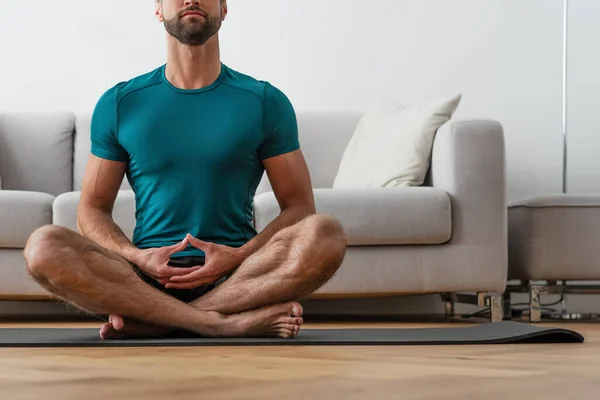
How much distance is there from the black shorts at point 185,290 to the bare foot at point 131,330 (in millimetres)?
85

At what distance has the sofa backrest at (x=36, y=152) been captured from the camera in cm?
404

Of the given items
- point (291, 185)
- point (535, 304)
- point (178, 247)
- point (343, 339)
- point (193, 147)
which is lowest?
point (535, 304)

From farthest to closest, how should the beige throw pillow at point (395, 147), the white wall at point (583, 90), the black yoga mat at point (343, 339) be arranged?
the white wall at point (583, 90)
the beige throw pillow at point (395, 147)
the black yoga mat at point (343, 339)

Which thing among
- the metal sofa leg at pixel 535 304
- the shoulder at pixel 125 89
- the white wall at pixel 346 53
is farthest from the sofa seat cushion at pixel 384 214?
the white wall at pixel 346 53

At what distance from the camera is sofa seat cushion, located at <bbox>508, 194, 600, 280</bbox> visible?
343 centimetres

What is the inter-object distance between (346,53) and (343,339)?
2402mm

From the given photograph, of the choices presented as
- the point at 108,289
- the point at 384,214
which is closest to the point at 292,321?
the point at 108,289

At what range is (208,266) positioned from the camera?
2127 mm

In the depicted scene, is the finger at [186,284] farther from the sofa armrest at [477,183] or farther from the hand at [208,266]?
the sofa armrest at [477,183]

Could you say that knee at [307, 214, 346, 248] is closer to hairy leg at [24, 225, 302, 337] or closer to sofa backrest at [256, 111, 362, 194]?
hairy leg at [24, 225, 302, 337]

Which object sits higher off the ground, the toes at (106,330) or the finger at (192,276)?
the finger at (192,276)

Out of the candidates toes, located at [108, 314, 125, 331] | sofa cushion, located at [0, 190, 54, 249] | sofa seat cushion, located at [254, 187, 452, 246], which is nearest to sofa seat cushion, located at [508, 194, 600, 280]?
sofa seat cushion, located at [254, 187, 452, 246]


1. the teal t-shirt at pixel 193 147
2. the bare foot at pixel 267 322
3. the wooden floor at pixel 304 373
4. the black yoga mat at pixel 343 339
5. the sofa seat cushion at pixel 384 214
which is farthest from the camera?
the sofa seat cushion at pixel 384 214

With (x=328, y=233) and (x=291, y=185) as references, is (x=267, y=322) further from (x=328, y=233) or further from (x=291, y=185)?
(x=291, y=185)
